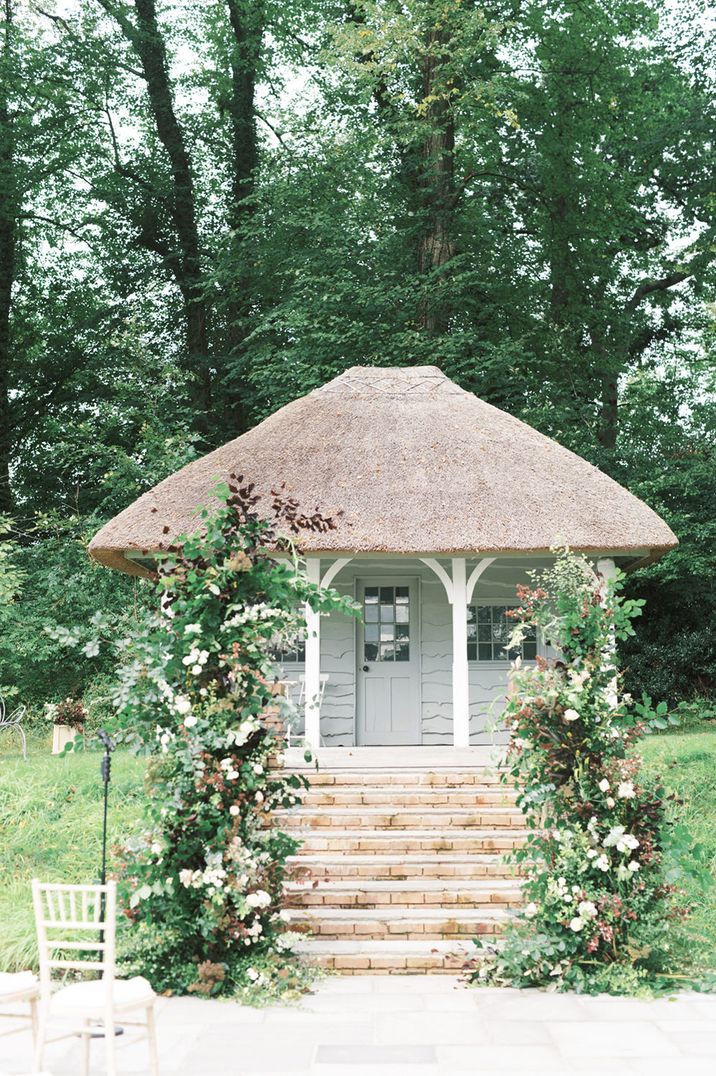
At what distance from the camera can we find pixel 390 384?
51.3ft

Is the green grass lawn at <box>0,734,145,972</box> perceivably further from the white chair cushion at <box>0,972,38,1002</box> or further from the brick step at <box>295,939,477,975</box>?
the white chair cushion at <box>0,972,38,1002</box>

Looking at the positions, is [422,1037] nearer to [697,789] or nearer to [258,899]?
[258,899]

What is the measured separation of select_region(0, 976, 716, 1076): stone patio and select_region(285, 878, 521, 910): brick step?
129 centimetres

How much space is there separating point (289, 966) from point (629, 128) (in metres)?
19.4

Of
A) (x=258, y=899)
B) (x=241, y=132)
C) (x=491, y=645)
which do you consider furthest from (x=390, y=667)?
(x=241, y=132)

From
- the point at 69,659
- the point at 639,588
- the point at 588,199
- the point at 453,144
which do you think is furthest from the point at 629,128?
the point at 69,659

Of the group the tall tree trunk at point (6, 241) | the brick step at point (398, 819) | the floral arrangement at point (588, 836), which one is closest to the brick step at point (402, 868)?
the brick step at point (398, 819)

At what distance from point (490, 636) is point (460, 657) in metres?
2.11

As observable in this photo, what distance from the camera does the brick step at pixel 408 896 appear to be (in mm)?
8117

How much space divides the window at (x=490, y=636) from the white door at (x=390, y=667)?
78cm

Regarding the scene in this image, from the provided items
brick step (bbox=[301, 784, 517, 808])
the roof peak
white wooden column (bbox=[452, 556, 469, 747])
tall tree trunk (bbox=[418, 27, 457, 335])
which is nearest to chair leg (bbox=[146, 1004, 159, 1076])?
brick step (bbox=[301, 784, 517, 808])

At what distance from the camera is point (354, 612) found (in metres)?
7.09

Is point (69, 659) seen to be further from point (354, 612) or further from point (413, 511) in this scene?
point (354, 612)

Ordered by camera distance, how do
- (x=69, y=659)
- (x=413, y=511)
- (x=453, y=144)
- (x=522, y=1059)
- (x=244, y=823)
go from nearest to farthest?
1. (x=522, y=1059)
2. (x=244, y=823)
3. (x=413, y=511)
4. (x=69, y=659)
5. (x=453, y=144)
